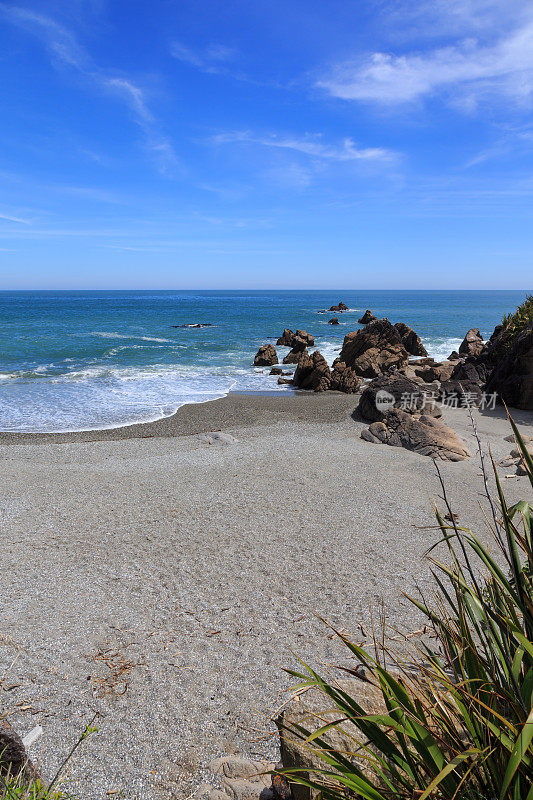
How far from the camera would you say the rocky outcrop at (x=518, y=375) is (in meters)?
15.4

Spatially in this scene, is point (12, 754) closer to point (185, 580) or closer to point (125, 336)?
point (185, 580)

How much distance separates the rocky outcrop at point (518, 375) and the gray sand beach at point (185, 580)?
496 cm

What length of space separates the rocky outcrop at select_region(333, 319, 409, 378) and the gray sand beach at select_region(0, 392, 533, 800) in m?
15.2

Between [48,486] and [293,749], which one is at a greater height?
[293,749]

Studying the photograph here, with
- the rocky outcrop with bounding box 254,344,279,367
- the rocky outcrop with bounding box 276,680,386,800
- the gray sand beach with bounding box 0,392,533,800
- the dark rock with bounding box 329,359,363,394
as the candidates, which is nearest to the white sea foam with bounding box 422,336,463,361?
the rocky outcrop with bounding box 254,344,279,367

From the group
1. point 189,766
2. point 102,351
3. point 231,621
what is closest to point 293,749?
point 189,766

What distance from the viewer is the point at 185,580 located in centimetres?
572

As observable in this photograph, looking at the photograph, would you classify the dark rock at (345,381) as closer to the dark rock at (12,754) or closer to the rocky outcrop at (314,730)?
the rocky outcrop at (314,730)

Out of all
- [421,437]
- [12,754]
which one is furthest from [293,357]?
[12,754]

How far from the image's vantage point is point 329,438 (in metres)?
12.8

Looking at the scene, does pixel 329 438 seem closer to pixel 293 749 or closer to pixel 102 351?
pixel 293 749

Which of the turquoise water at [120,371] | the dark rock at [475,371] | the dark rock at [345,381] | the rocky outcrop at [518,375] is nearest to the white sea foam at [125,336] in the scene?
the turquoise water at [120,371]

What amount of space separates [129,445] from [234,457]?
3.08 meters

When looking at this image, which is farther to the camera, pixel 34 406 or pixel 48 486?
pixel 34 406
